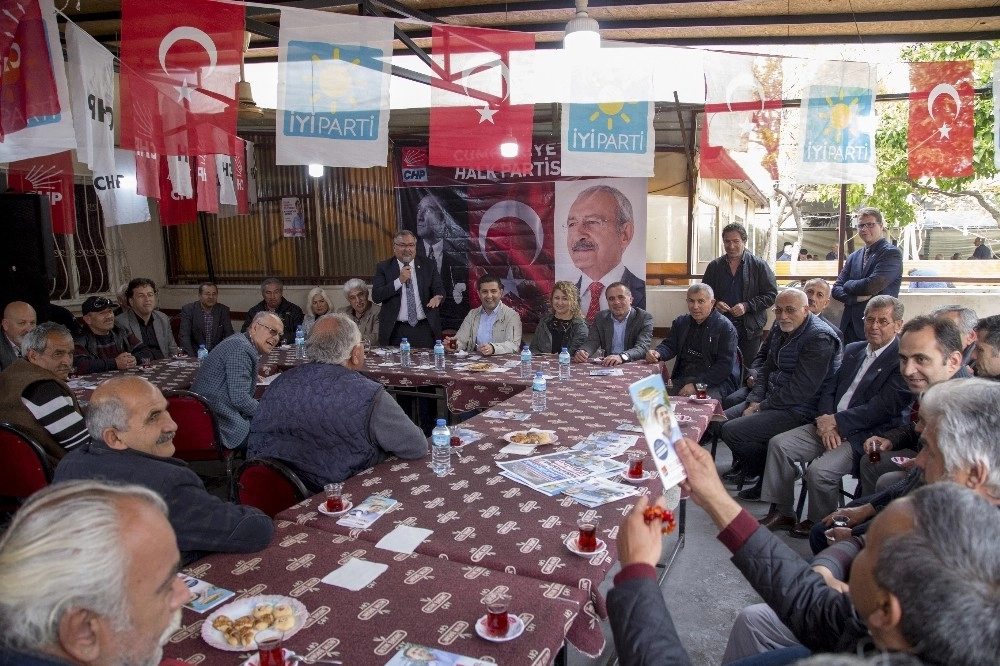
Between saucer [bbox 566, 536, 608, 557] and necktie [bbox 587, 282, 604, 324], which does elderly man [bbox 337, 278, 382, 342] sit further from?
saucer [bbox 566, 536, 608, 557]

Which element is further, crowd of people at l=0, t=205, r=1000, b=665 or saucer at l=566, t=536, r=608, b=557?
saucer at l=566, t=536, r=608, b=557

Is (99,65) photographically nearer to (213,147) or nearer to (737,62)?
(213,147)

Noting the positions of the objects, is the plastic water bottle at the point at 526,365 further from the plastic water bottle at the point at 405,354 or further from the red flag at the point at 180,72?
the red flag at the point at 180,72

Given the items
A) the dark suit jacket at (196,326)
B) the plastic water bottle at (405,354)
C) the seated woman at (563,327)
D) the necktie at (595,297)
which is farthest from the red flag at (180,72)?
the necktie at (595,297)

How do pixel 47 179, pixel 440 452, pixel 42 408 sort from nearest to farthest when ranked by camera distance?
pixel 440 452, pixel 42 408, pixel 47 179

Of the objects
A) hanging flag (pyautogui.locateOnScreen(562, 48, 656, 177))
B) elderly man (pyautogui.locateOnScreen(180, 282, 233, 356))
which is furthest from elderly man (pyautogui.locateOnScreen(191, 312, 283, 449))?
elderly man (pyautogui.locateOnScreen(180, 282, 233, 356))

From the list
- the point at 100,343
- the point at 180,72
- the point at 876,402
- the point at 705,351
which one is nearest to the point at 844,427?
the point at 876,402

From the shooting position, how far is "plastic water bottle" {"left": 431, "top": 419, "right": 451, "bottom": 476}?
265 centimetres

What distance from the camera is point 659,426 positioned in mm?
1658

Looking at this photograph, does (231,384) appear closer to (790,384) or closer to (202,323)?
(202,323)

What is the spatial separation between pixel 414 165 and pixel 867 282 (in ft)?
15.8

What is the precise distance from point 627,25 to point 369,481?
4570mm

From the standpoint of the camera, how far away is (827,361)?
13.4 feet

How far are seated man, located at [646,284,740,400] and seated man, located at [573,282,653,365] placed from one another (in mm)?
181
